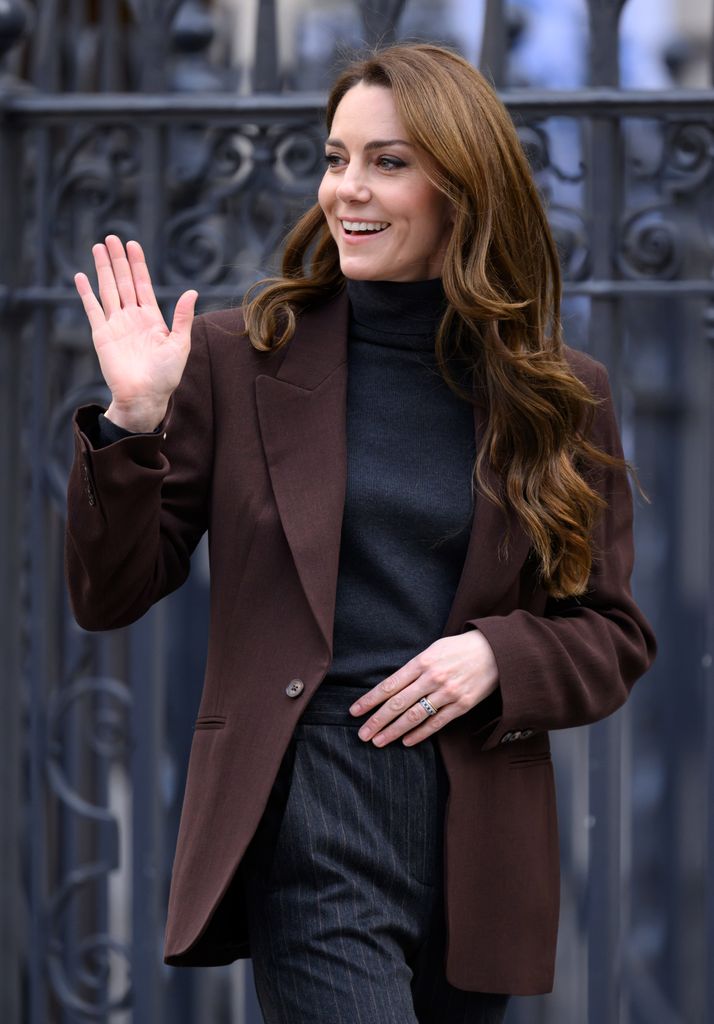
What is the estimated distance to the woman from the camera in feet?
7.38

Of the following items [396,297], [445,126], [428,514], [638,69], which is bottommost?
[428,514]

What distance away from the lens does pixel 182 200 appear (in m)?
3.72

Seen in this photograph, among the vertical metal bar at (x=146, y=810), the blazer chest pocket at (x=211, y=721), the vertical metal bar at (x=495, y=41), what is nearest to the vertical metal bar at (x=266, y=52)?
the vertical metal bar at (x=146, y=810)

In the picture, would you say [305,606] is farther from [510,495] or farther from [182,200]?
[182,200]

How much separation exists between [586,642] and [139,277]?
33.3 inches

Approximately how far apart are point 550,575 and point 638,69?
10.1 ft

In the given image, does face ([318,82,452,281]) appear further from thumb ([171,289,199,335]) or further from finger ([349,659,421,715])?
finger ([349,659,421,715])

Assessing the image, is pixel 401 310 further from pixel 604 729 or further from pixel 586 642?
pixel 604 729

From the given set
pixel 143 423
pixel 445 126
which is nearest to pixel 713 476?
pixel 445 126

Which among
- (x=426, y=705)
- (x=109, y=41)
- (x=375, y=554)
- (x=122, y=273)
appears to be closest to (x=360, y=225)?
(x=122, y=273)

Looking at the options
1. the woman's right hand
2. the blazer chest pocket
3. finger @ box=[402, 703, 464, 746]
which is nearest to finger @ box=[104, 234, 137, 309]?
the woman's right hand

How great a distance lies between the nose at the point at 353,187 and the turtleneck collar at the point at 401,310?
0.15 metres

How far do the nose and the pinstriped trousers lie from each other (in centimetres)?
69

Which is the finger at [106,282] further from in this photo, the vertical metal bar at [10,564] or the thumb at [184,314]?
the vertical metal bar at [10,564]
